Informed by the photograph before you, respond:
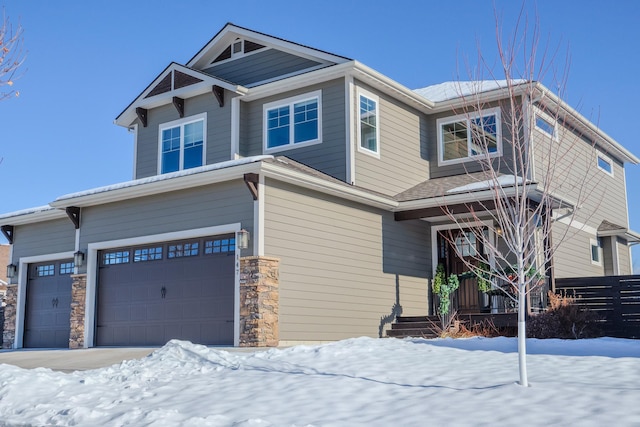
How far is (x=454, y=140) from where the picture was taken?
60.1 ft

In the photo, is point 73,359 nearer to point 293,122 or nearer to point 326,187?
point 326,187

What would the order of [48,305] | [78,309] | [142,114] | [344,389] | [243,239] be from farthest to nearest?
1. [142,114]
2. [48,305]
3. [78,309]
4. [243,239]
5. [344,389]

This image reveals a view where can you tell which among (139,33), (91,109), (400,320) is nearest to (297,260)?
(400,320)

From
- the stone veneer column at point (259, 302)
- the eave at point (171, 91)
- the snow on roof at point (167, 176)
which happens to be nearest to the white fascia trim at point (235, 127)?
the eave at point (171, 91)

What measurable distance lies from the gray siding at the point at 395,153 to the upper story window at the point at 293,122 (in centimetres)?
106

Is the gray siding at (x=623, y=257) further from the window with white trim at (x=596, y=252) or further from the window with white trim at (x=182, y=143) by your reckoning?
the window with white trim at (x=182, y=143)

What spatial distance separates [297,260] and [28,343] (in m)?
8.64

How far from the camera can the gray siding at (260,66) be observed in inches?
683

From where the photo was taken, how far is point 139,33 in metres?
17.3

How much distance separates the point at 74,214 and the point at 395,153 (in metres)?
7.69

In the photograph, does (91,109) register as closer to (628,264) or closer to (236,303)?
(236,303)

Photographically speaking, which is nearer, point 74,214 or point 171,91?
point 74,214

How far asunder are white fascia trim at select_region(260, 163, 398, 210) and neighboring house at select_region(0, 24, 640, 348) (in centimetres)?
3

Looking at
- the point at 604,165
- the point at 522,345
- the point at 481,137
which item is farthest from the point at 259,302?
the point at 604,165
